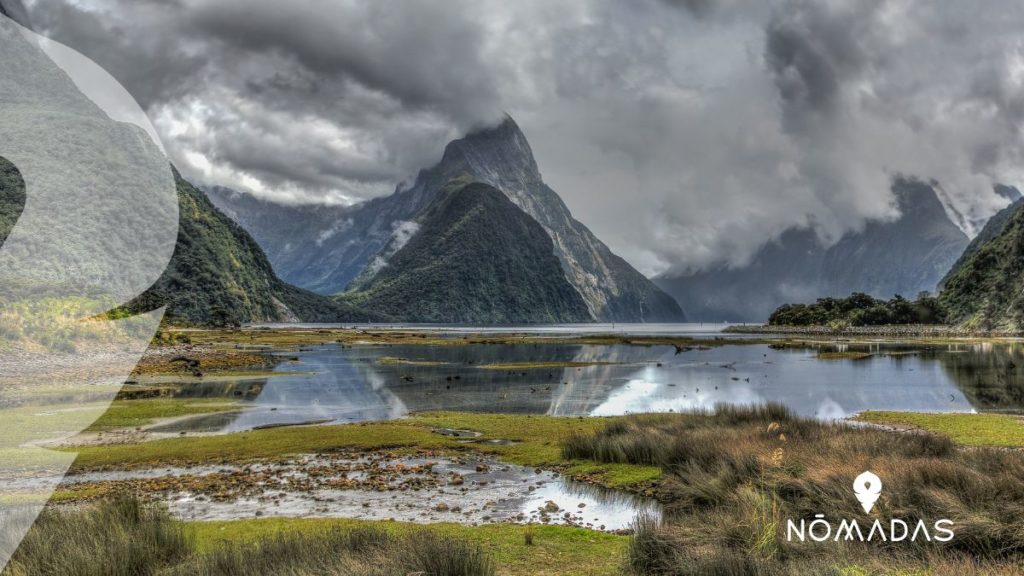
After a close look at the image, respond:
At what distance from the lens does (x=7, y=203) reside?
9.94ft

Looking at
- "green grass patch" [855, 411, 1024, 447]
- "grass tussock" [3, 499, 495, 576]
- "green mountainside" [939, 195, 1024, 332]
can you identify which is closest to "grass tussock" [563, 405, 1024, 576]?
"grass tussock" [3, 499, 495, 576]

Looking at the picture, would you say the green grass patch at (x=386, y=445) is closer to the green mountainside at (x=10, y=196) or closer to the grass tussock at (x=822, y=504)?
the grass tussock at (x=822, y=504)

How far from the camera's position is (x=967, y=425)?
2400 centimetres

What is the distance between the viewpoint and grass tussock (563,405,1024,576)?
805 centimetres

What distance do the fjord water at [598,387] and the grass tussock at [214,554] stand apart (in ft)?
61.7

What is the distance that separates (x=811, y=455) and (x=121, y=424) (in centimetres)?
2881

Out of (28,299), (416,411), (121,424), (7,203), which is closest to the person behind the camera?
(7,203)

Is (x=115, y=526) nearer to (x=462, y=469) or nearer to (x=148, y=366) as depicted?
(x=462, y=469)

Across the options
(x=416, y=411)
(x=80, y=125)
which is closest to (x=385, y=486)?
(x=80, y=125)

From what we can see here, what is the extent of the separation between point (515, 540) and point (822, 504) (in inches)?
231

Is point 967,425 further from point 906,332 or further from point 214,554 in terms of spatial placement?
point 906,332

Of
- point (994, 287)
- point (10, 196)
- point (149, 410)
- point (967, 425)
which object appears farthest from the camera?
point (994, 287)

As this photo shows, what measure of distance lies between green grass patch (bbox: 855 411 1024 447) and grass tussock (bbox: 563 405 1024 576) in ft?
19.0

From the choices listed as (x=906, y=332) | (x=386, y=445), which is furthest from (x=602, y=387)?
(x=906, y=332)
